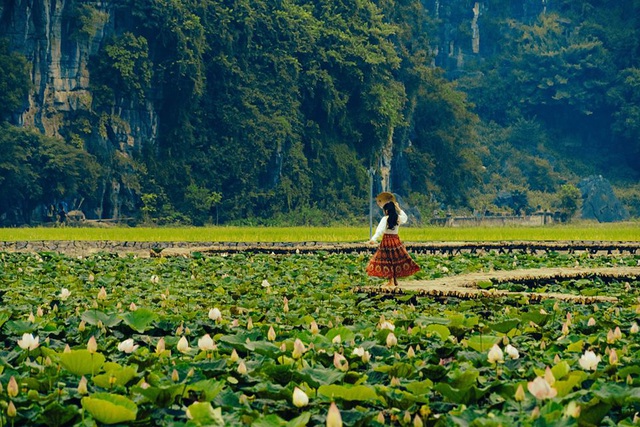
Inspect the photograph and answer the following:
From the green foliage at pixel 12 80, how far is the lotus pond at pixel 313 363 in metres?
27.6

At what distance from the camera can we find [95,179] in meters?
38.2

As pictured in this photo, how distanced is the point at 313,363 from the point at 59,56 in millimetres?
34124

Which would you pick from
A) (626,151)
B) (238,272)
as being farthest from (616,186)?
(238,272)

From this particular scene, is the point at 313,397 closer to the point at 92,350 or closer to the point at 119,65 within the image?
the point at 92,350

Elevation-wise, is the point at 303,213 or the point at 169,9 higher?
the point at 169,9

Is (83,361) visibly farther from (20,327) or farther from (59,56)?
(59,56)

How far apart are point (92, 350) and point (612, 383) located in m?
2.31

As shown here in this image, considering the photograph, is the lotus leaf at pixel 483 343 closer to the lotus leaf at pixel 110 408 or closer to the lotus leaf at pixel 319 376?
the lotus leaf at pixel 319 376

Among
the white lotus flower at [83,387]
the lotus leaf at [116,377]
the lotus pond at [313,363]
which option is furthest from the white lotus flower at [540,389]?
the white lotus flower at [83,387]

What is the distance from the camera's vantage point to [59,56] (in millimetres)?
38750

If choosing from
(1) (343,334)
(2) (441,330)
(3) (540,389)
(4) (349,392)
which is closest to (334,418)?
(4) (349,392)

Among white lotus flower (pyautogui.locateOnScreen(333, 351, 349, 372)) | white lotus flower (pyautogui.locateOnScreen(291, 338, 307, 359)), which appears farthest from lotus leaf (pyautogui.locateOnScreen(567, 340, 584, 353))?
white lotus flower (pyautogui.locateOnScreen(291, 338, 307, 359))

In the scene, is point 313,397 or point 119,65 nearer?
point 313,397

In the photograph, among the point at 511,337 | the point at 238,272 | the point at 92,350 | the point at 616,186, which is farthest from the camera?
the point at 616,186
